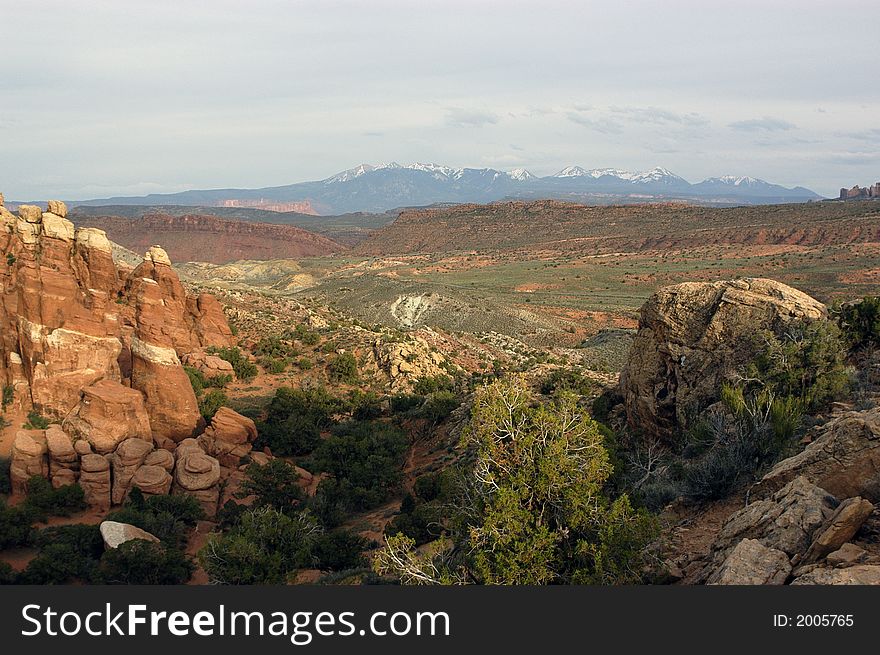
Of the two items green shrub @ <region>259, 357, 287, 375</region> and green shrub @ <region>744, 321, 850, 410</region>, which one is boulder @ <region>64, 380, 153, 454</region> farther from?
green shrub @ <region>744, 321, 850, 410</region>

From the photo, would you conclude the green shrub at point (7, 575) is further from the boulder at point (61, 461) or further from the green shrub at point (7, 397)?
the green shrub at point (7, 397)

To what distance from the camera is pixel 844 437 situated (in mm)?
7707

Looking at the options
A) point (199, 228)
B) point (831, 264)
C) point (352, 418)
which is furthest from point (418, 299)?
point (199, 228)

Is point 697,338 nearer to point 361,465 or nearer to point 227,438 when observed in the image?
point 361,465

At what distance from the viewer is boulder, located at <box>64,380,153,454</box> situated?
18.2 metres

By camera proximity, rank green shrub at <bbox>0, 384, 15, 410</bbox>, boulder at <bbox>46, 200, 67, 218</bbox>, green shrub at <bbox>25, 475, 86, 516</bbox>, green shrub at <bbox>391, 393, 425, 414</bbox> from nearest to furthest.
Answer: green shrub at <bbox>25, 475, 86, 516</bbox>
green shrub at <bbox>0, 384, 15, 410</bbox>
boulder at <bbox>46, 200, 67, 218</bbox>
green shrub at <bbox>391, 393, 425, 414</bbox>

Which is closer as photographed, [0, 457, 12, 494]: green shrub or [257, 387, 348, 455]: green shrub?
[0, 457, 12, 494]: green shrub

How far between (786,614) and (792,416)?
22.0 feet

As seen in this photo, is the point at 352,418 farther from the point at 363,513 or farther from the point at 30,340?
the point at 30,340

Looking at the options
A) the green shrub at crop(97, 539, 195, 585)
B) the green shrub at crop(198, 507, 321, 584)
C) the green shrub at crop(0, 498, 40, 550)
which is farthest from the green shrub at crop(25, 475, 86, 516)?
the green shrub at crop(198, 507, 321, 584)

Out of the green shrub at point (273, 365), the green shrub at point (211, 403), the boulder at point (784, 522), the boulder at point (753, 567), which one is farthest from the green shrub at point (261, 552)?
the green shrub at point (273, 365)

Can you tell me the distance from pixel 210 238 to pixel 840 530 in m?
179

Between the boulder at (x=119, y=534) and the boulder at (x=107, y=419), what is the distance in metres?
3.83

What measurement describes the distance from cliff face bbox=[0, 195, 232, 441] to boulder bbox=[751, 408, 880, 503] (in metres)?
19.1
